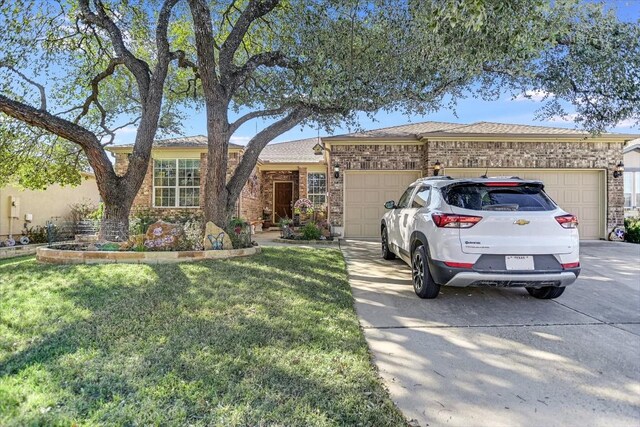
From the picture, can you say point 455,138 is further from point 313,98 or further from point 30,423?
point 30,423

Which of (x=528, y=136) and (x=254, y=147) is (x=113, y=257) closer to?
(x=254, y=147)

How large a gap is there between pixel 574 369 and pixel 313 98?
20.4 feet

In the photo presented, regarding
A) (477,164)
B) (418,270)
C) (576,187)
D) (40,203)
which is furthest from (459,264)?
(40,203)

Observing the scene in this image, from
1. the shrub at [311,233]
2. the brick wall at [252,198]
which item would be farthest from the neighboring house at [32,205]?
the shrub at [311,233]

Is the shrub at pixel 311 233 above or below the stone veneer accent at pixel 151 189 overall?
below

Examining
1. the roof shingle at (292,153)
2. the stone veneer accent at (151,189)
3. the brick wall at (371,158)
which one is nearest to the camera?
the brick wall at (371,158)

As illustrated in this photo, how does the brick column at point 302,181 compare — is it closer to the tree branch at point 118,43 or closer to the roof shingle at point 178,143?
the roof shingle at point 178,143

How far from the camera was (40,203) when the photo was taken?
1336 cm

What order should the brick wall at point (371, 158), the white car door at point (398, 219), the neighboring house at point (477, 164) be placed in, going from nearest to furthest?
the white car door at point (398, 219)
the neighboring house at point (477, 164)
the brick wall at point (371, 158)

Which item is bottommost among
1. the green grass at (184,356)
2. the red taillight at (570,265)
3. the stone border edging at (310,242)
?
the green grass at (184,356)

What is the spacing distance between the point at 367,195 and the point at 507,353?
9705 millimetres

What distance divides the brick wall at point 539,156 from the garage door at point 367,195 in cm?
112

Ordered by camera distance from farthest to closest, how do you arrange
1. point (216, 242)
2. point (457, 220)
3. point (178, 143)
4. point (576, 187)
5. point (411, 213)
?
point (178, 143), point (576, 187), point (216, 242), point (411, 213), point (457, 220)

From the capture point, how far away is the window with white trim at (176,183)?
47.8 ft
